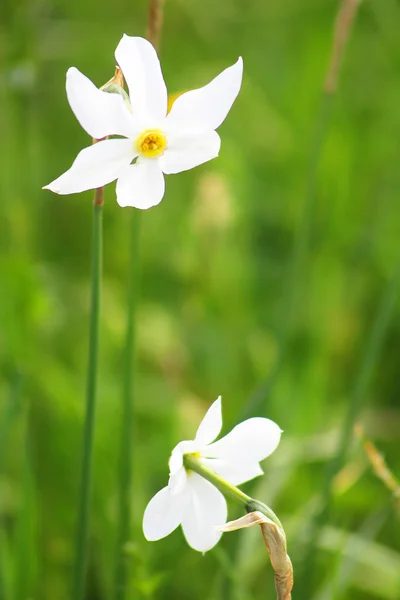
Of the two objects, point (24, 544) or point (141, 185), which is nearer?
point (141, 185)

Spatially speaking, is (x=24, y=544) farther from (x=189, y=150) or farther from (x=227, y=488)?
(x=189, y=150)

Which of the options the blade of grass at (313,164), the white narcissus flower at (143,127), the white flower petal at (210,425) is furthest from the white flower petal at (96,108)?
the blade of grass at (313,164)

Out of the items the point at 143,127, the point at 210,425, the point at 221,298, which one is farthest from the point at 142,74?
the point at 221,298

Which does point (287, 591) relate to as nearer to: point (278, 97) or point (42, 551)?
point (42, 551)

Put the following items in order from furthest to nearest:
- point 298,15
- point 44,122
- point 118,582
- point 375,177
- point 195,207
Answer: point 298,15, point 44,122, point 375,177, point 195,207, point 118,582

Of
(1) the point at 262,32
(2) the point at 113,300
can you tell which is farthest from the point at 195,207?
(1) the point at 262,32

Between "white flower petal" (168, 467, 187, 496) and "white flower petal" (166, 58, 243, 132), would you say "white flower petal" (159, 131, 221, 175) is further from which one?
"white flower petal" (168, 467, 187, 496)
